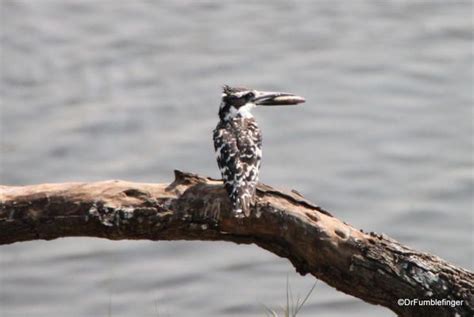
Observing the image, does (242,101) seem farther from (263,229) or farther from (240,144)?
(263,229)

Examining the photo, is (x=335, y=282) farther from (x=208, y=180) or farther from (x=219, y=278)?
(x=219, y=278)

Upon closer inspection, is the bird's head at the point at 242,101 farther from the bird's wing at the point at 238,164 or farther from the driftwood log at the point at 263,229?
the driftwood log at the point at 263,229

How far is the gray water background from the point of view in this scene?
11.6 meters

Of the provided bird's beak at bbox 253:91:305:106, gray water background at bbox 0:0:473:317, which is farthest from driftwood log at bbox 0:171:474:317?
gray water background at bbox 0:0:473:317

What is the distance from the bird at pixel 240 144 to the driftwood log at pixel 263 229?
0.11 meters

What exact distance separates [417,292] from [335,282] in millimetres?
421

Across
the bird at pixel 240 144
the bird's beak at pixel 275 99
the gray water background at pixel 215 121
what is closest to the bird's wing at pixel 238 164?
the bird at pixel 240 144

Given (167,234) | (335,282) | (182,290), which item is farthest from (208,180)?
(182,290)

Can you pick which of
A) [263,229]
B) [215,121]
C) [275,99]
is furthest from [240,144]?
[215,121]

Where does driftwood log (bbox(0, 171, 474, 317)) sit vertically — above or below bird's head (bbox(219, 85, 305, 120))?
below

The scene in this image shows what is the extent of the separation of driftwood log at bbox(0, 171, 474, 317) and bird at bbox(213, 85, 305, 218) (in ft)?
0.36

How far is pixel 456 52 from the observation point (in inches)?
570

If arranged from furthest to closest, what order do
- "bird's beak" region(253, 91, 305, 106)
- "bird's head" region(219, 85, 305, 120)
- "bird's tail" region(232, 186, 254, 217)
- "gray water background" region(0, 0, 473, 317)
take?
1. "gray water background" region(0, 0, 473, 317)
2. "bird's head" region(219, 85, 305, 120)
3. "bird's beak" region(253, 91, 305, 106)
4. "bird's tail" region(232, 186, 254, 217)

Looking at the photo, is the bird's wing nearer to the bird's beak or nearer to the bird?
the bird
